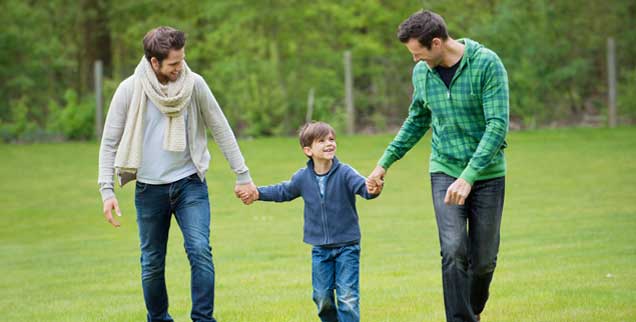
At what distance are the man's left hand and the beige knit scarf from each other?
1.66 m

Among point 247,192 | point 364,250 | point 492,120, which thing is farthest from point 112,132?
point 364,250

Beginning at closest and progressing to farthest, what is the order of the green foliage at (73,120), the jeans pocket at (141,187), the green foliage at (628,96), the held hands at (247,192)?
the jeans pocket at (141,187) < the held hands at (247,192) < the green foliage at (628,96) < the green foliage at (73,120)

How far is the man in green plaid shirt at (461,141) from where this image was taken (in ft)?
19.7

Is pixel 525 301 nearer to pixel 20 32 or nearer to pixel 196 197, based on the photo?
pixel 196 197

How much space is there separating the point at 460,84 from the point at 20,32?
26735 mm

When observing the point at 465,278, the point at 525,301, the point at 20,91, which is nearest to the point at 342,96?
the point at 20,91

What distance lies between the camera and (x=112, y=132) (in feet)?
22.1

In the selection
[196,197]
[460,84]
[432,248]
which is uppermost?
[460,84]

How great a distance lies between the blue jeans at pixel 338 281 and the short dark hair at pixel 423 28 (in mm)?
1382

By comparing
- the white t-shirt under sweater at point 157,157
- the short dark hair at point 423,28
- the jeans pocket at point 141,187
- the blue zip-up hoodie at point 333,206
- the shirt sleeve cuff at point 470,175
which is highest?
the short dark hair at point 423,28

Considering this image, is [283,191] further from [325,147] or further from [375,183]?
[375,183]

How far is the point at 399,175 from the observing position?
19203mm

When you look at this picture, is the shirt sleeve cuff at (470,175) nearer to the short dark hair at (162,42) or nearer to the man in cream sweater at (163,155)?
the man in cream sweater at (163,155)

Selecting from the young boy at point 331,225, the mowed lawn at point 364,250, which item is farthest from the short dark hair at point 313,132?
the mowed lawn at point 364,250
